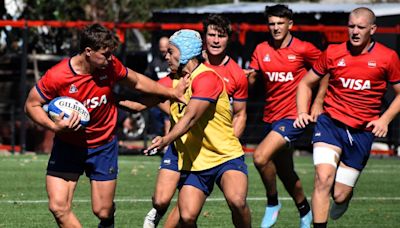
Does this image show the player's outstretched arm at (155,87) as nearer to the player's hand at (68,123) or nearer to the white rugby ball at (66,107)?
the white rugby ball at (66,107)

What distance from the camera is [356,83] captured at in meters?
11.2

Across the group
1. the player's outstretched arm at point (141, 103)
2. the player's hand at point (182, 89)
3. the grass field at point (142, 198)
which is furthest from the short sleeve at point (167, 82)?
the grass field at point (142, 198)

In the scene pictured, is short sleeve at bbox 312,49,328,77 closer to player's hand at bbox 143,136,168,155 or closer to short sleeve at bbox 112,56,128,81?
short sleeve at bbox 112,56,128,81

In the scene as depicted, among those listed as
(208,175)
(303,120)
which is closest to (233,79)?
(303,120)

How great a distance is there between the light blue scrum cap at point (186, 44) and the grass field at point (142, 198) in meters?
2.94

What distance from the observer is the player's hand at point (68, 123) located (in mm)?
9492

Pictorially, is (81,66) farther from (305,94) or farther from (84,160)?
(305,94)

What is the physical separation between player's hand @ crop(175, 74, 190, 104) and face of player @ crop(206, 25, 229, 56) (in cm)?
209

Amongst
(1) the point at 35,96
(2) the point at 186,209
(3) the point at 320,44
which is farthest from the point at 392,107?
(3) the point at 320,44

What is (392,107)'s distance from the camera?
1109 cm

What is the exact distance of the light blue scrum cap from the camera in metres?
9.85

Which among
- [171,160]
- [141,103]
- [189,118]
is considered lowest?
[171,160]

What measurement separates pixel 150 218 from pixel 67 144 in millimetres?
1566

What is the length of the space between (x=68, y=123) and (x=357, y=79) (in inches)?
124
